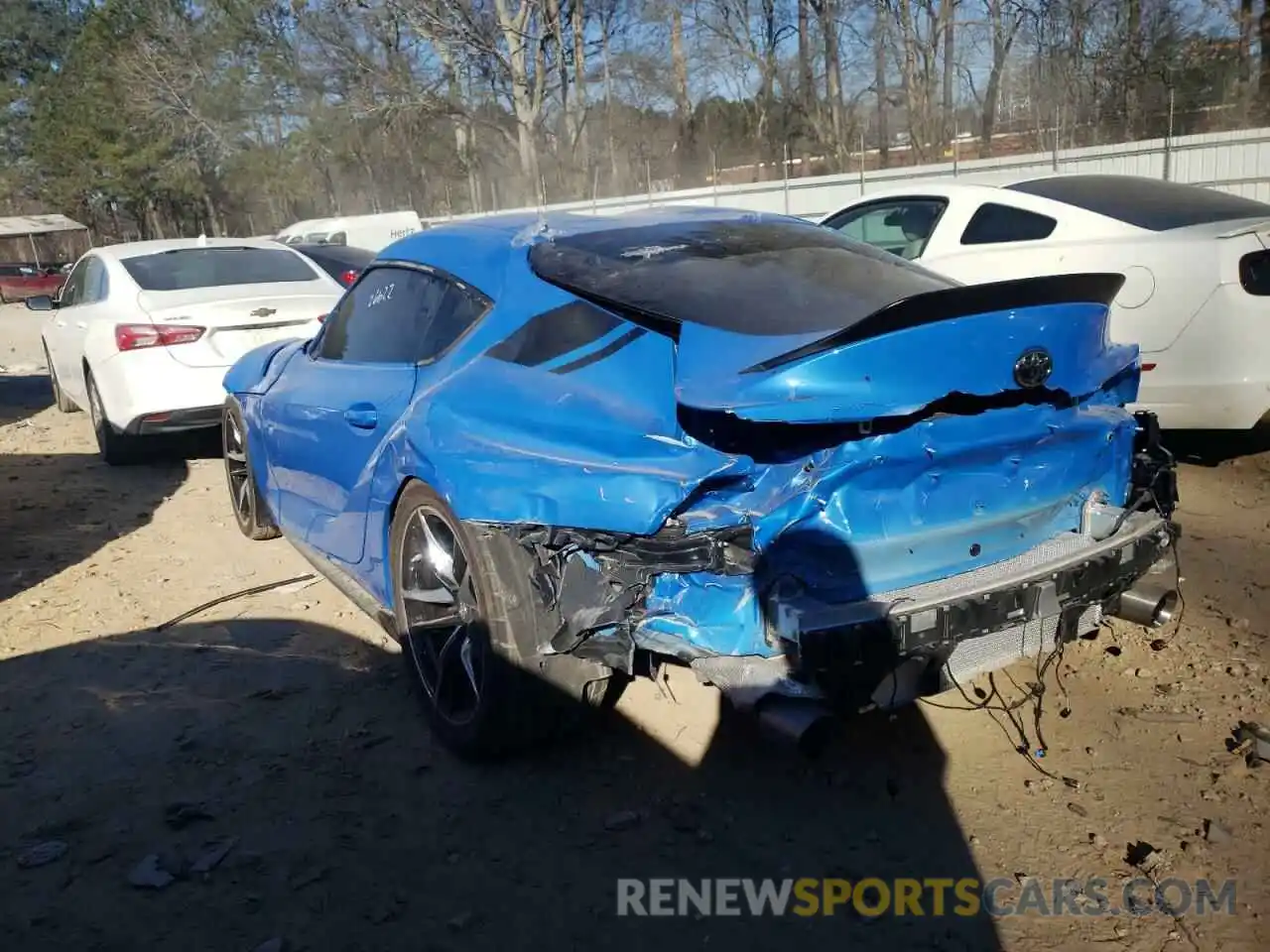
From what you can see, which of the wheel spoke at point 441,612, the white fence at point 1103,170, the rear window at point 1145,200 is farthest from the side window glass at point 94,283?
the rear window at point 1145,200

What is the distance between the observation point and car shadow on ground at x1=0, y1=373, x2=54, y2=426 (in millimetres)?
10391

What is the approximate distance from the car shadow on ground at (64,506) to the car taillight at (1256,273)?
19.9 ft

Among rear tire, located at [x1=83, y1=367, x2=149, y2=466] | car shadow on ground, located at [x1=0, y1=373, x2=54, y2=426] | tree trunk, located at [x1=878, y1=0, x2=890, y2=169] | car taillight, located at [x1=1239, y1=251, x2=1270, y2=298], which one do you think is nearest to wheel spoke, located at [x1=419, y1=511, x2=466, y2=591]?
car taillight, located at [x1=1239, y1=251, x2=1270, y2=298]

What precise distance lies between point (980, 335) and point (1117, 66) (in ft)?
74.3

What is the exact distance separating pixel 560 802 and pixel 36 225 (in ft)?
164

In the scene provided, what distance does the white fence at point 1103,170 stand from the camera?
46.7ft

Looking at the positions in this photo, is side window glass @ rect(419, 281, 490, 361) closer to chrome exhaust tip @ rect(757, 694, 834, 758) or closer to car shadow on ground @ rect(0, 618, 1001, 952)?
car shadow on ground @ rect(0, 618, 1001, 952)

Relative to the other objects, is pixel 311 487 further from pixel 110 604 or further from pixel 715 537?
pixel 715 537

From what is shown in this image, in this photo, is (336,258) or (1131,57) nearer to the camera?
(336,258)

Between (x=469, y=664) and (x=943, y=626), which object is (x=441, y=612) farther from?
(x=943, y=626)

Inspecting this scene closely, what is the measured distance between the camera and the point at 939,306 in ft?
8.20

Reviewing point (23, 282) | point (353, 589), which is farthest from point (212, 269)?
point (23, 282)

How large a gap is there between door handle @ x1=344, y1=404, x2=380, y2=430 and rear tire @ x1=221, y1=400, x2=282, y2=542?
67.1 inches

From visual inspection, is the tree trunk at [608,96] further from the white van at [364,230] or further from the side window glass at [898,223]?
the side window glass at [898,223]
